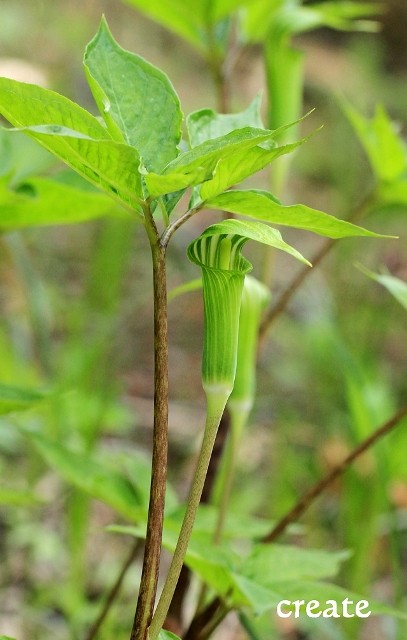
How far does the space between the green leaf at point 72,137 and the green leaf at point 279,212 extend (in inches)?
1.8

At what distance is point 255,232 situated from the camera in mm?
354

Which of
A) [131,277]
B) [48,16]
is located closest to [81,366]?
[131,277]

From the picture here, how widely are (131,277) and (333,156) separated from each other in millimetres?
1474

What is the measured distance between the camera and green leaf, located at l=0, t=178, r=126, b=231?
623 millimetres

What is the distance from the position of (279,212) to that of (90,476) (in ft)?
1.23

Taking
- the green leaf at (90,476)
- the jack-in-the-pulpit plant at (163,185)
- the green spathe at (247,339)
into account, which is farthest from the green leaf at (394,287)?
the green leaf at (90,476)

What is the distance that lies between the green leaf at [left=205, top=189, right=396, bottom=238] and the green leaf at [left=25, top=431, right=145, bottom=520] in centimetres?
35

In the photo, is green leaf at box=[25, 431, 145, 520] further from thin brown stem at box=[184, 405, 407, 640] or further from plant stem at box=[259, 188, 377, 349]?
plant stem at box=[259, 188, 377, 349]

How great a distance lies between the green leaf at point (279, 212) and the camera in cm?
36

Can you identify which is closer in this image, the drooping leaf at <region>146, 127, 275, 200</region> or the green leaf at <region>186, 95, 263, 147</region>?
the drooping leaf at <region>146, 127, 275, 200</region>

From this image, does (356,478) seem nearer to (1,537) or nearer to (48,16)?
(1,537)

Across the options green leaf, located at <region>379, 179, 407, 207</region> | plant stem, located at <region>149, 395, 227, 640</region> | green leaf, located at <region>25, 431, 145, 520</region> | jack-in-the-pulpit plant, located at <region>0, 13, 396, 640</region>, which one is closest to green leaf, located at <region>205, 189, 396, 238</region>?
jack-in-the-pulpit plant, located at <region>0, 13, 396, 640</region>

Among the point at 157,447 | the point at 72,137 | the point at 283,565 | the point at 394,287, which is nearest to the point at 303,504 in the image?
the point at 283,565

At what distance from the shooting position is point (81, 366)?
116 cm
